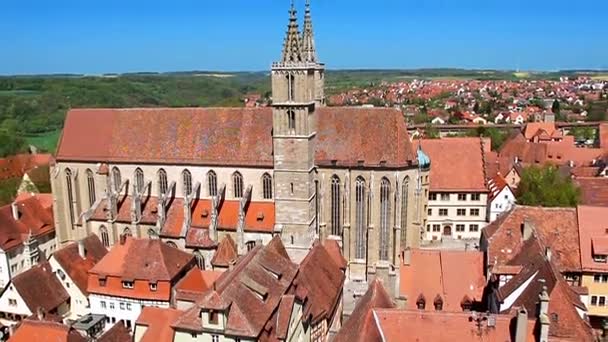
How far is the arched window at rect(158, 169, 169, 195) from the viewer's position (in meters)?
53.9

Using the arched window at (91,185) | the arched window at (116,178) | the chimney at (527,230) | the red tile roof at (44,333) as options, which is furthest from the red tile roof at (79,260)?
the chimney at (527,230)

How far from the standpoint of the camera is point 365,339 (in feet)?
95.2

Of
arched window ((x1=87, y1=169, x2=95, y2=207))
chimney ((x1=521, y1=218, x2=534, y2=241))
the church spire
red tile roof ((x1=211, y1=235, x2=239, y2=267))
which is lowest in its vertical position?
red tile roof ((x1=211, y1=235, x2=239, y2=267))

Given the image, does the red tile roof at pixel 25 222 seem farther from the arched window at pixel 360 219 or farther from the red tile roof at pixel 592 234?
the red tile roof at pixel 592 234

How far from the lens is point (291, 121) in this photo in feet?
160

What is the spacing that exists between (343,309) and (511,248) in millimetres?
15343

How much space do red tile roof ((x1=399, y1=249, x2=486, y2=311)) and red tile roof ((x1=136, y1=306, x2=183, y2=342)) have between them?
675 inches

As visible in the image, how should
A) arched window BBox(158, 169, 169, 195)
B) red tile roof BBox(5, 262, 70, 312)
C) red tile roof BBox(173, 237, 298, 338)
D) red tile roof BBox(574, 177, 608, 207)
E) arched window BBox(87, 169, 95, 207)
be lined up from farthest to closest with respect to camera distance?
red tile roof BBox(574, 177, 608, 207), arched window BBox(87, 169, 95, 207), arched window BBox(158, 169, 169, 195), red tile roof BBox(5, 262, 70, 312), red tile roof BBox(173, 237, 298, 338)

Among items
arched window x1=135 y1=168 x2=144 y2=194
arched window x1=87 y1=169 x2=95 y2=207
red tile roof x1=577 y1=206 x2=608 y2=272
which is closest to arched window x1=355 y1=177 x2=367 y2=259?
red tile roof x1=577 y1=206 x2=608 y2=272

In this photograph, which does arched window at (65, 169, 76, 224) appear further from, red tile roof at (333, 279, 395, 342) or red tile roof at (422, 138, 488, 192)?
red tile roof at (422, 138, 488, 192)

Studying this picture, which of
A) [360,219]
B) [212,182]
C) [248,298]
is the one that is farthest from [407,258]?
[212,182]

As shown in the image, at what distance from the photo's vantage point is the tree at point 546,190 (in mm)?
53375

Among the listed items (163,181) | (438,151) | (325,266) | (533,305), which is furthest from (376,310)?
(438,151)

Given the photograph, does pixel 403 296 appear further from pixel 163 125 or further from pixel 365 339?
pixel 163 125
